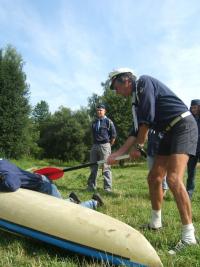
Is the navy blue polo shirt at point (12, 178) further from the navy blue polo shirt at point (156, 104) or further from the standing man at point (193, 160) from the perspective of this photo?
the standing man at point (193, 160)

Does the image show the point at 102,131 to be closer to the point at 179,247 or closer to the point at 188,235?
the point at 188,235

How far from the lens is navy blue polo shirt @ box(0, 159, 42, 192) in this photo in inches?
209

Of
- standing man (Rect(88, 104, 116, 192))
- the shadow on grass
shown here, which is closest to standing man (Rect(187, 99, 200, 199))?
standing man (Rect(88, 104, 116, 192))

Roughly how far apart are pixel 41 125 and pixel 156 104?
58122 millimetres

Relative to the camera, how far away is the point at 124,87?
5.14m

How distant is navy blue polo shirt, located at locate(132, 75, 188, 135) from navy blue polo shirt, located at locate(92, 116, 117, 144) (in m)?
5.69

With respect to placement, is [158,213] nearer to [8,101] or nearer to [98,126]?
[98,126]

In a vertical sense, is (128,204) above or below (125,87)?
below

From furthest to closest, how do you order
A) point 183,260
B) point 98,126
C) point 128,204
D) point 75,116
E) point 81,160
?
1. point 75,116
2. point 81,160
3. point 98,126
4. point 128,204
5. point 183,260

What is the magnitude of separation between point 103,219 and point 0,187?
1507 millimetres

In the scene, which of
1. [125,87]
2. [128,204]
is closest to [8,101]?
[128,204]

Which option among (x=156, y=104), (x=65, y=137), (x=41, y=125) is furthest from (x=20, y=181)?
(x=41, y=125)

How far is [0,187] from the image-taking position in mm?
5355

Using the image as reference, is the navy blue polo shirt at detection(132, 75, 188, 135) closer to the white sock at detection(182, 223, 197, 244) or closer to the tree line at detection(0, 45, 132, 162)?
the white sock at detection(182, 223, 197, 244)
